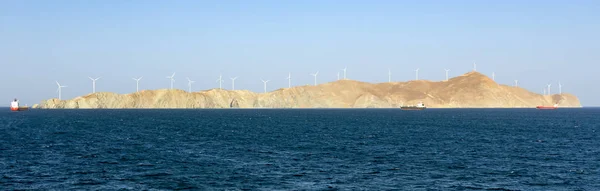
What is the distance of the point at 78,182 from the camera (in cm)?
4794

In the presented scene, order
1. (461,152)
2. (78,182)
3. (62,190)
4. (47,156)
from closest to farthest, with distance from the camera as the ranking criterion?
1. (62,190)
2. (78,182)
3. (47,156)
4. (461,152)

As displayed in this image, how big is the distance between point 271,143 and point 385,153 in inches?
862

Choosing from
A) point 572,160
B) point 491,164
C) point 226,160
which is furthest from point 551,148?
point 226,160

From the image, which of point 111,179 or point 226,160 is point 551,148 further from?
point 111,179

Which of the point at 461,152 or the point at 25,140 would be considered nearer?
the point at 461,152

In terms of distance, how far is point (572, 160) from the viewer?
6312cm

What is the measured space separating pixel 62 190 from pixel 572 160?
179 feet

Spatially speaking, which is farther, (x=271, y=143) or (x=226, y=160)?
(x=271, y=143)

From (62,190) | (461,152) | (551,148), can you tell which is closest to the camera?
(62,190)

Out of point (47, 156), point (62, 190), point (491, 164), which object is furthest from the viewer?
point (47, 156)

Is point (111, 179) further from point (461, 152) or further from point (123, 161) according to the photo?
point (461, 152)

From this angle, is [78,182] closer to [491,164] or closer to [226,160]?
[226,160]

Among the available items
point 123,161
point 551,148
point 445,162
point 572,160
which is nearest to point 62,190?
point 123,161

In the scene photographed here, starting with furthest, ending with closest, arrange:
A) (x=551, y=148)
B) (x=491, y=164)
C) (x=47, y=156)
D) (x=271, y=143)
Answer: (x=271, y=143) → (x=551, y=148) → (x=47, y=156) → (x=491, y=164)
